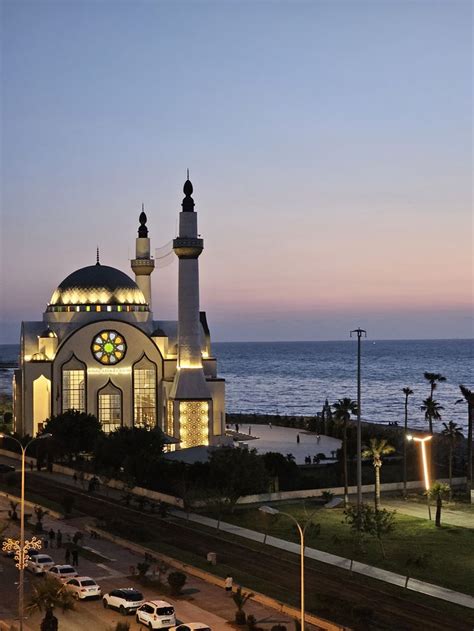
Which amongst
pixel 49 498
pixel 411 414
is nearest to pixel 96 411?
pixel 49 498

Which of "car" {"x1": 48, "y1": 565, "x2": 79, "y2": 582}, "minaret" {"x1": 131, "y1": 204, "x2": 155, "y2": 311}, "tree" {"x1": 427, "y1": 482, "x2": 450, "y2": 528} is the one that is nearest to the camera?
"car" {"x1": 48, "y1": 565, "x2": 79, "y2": 582}

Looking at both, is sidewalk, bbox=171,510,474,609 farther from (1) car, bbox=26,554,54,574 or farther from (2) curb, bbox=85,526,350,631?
(1) car, bbox=26,554,54,574

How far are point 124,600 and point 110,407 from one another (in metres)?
56.5

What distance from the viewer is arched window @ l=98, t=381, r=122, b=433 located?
310ft

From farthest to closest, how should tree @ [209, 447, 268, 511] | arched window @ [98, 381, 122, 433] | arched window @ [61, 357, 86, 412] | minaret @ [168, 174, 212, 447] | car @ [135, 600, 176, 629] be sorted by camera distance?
arched window @ [98, 381, 122, 433], arched window @ [61, 357, 86, 412], minaret @ [168, 174, 212, 447], tree @ [209, 447, 268, 511], car @ [135, 600, 176, 629]

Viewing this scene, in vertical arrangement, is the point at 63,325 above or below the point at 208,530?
above

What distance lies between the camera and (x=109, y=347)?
95.1 metres

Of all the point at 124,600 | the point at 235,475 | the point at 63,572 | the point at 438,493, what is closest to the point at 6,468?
the point at 235,475

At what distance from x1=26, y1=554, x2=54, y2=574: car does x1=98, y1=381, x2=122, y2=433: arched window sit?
158 feet

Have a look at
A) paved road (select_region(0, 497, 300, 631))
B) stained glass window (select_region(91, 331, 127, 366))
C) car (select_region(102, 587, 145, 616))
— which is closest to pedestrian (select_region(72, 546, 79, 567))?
paved road (select_region(0, 497, 300, 631))

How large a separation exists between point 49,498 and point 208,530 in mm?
15419

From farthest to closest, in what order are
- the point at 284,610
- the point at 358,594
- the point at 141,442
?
1. the point at 141,442
2. the point at 358,594
3. the point at 284,610

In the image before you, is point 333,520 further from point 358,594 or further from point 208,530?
point 358,594

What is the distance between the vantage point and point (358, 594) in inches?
1647
